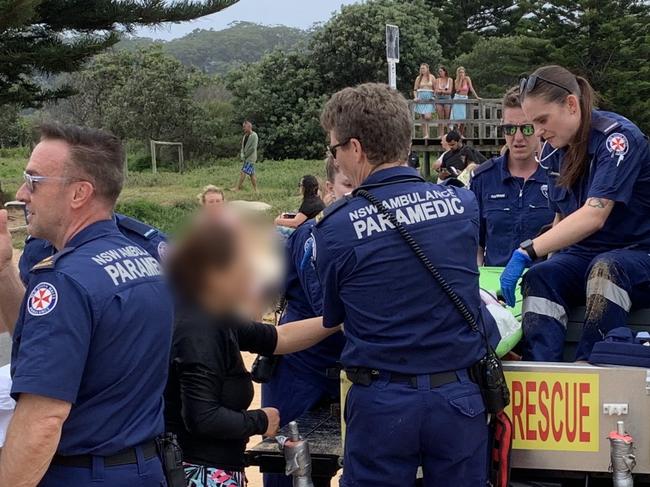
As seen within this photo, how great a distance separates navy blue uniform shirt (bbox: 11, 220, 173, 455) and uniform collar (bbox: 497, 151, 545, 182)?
2801mm

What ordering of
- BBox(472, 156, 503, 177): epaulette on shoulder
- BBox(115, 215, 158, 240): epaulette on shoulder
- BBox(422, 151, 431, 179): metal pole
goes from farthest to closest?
BBox(422, 151, 431, 179): metal pole < BBox(472, 156, 503, 177): epaulette on shoulder < BBox(115, 215, 158, 240): epaulette on shoulder

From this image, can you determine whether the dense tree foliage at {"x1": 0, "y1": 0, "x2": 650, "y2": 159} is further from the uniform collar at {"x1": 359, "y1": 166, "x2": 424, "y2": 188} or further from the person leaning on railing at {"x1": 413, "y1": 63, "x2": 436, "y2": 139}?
the uniform collar at {"x1": 359, "y1": 166, "x2": 424, "y2": 188}

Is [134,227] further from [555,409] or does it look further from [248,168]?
[248,168]

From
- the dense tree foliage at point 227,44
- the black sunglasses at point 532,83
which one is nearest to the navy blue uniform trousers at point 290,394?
the black sunglasses at point 532,83

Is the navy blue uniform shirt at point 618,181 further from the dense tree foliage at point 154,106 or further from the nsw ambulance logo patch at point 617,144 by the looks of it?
the dense tree foliage at point 154,106

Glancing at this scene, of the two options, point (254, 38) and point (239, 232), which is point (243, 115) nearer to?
point (239, 232)

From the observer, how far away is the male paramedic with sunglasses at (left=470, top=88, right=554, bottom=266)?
4.84 m

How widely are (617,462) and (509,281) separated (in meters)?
0.90

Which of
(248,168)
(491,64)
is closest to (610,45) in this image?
(491,64)

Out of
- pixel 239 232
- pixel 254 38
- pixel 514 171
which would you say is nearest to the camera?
pixel 239 232

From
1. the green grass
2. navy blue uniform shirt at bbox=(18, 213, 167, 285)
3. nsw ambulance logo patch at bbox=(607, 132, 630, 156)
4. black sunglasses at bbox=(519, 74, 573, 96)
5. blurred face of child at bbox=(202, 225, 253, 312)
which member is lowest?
the green grass

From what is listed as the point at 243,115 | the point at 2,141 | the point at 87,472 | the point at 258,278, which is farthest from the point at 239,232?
the point at 2,141

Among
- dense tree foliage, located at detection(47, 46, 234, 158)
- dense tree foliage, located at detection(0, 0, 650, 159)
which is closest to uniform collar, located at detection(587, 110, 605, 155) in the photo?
dense tree foliage, located at detection(0, 0, 650, 159)

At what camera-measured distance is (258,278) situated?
2531 mm
